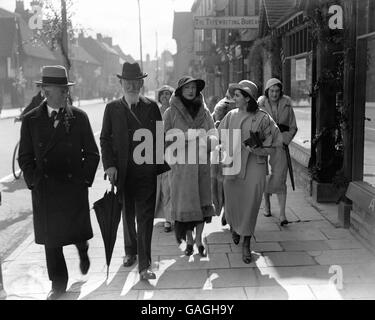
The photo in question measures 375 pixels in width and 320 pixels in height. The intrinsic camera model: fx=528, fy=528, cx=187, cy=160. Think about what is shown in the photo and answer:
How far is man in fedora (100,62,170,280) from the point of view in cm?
486

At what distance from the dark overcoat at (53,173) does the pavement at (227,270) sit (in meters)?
0.62

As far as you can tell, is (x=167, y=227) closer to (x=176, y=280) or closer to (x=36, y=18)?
(x=176, y=280)

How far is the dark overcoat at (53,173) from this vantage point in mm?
4246

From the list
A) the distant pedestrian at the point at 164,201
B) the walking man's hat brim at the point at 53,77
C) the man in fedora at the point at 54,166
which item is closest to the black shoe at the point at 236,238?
the distant pedestrian at the point at 164,201

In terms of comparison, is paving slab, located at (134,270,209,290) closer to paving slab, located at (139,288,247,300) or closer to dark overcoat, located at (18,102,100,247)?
paving slab, located at (139,288,247,300)

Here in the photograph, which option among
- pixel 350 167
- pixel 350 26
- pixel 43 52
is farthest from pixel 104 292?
pixel 43 52

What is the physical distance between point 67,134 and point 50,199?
54cm

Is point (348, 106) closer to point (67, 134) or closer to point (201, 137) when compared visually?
point (201, 137)

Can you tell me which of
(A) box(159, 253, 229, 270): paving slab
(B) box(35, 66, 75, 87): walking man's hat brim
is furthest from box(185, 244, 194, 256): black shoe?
(B) box(35, 66, 75, 87): walking man's hat brim

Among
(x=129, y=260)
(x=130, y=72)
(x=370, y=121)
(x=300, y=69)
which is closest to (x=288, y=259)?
(x=129, y=260)

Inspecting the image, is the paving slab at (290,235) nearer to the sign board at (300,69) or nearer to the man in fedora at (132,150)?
the man in fedora at (132,150)

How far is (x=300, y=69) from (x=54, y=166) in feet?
21.3

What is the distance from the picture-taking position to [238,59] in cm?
1884

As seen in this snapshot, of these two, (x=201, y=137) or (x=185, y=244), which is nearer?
(x=201, y=137)
